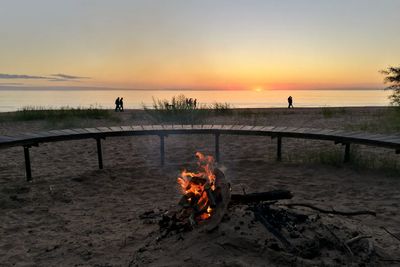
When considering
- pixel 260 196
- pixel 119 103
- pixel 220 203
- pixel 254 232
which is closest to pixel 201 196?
pixel 220 203

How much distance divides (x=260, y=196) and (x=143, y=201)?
1.93 m

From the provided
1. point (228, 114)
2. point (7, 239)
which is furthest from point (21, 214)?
point (228, 114)

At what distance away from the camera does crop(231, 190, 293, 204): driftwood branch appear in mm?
2953

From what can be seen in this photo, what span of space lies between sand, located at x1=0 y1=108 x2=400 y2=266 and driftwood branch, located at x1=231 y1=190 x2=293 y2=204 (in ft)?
0.95

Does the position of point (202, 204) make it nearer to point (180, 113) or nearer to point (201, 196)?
point (201, 196)

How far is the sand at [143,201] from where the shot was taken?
100 inches

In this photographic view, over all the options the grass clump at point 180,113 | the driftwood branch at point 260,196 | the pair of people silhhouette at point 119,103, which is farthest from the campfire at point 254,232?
the pair of people silhhouette at point 119,103

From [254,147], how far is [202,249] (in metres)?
5.84

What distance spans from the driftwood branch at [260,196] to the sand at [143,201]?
291 millimetres

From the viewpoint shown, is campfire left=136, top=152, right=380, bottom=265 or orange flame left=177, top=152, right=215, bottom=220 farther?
orange flame left=177, top=152, right=215, bottom=220

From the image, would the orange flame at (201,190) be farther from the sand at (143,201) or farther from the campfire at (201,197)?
the sand at (143,201)

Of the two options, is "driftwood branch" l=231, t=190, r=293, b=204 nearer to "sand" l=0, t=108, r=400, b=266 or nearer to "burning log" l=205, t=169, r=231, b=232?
"burning log" l=205, t=169, r=231, b=232

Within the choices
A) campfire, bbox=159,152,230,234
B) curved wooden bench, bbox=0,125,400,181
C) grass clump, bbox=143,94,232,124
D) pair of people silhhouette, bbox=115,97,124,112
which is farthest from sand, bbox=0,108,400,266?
pair of people silhhouette, bbox=115,97,124,112

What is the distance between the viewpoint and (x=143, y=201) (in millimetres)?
4395
